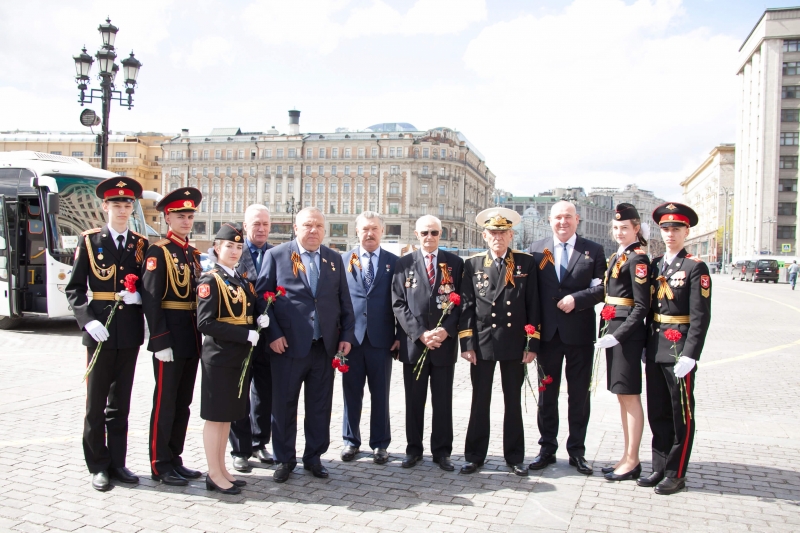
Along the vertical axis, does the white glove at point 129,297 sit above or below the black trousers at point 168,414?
above

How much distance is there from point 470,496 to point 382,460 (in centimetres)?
110

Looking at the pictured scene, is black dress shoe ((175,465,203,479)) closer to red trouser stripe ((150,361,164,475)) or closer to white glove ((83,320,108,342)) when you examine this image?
red trouser stripe ((150,361,164,475))

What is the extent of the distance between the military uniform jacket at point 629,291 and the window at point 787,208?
283ft

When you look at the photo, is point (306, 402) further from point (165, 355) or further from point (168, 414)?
point (165, 355)

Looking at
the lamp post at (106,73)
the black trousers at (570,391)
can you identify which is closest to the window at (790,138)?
the lamp post at (106,73)

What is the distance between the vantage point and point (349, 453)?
6.00 metres

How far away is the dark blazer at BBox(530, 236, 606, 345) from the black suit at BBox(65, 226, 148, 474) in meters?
3.60

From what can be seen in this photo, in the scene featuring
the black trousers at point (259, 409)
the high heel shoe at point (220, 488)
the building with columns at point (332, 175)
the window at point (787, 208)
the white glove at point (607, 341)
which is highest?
the building with columns at point (332, 175)

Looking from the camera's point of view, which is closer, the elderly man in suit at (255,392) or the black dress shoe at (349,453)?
the elderly man in suit at (255,392)

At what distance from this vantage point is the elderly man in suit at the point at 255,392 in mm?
5840

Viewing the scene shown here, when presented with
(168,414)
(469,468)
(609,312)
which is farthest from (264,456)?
(609,312)

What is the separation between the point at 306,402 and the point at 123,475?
1594mm

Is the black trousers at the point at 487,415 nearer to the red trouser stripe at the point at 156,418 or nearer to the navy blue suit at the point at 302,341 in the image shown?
the navy blue suit at the point at 302,341

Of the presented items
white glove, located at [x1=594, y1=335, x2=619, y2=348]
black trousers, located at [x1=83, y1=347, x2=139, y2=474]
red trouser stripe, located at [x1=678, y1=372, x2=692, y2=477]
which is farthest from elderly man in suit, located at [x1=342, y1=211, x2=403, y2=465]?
red trouser stripe, located at [x1=678, y1=372, x2=692, y2=477]
